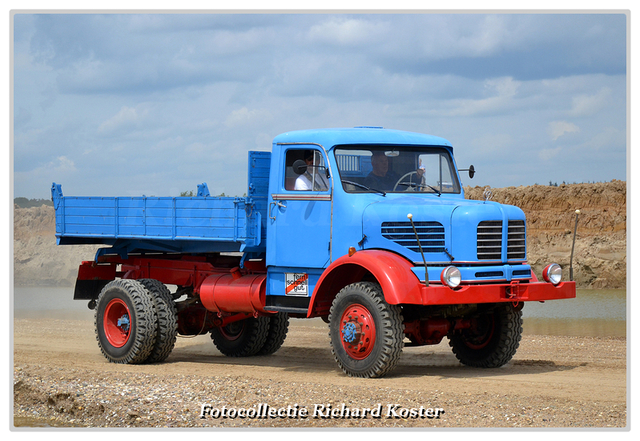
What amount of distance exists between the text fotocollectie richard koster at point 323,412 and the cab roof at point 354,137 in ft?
12.9

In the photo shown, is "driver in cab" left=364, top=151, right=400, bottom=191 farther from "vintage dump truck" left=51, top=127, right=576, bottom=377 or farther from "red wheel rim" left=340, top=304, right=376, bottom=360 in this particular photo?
"red wheel rim" left=340, top=304, right=376, bottom=360

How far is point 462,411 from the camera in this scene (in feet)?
27.4

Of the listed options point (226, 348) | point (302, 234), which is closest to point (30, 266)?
point (226, 348)

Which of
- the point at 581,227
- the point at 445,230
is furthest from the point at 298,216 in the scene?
the point at 581,227

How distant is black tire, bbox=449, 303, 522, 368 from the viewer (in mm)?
11367

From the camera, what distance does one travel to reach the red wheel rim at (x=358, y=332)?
10227mm

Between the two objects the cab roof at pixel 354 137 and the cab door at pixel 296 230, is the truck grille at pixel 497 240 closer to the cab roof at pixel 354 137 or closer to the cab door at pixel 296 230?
the cab roof at pixel 354 137

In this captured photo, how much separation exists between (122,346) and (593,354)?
24.7 ft

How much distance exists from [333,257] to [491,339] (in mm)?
2623

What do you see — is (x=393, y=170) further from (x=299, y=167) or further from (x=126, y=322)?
(x=126, y=322)

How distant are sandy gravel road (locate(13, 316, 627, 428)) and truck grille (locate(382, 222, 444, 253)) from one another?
64.9 inches

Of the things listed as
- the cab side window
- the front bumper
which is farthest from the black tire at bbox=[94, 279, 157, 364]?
the front bumper

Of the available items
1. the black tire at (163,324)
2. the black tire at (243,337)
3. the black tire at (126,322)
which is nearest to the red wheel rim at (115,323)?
the black tire at (126,322)

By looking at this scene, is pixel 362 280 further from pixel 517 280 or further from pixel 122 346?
pixel 122 346
